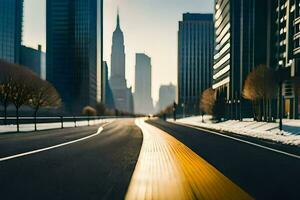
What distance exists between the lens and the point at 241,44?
102875 millimetres

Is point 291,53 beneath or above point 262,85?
above

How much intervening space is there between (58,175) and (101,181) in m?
1.33

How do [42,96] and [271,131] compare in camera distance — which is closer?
[271,131]

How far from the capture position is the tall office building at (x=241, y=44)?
97.9 metres

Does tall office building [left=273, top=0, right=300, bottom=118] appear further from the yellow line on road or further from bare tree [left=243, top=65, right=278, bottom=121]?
the yellow line on road

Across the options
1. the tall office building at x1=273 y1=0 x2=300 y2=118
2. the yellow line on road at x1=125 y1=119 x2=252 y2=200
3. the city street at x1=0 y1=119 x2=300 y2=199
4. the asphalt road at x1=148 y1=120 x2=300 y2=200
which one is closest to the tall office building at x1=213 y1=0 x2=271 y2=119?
the tall office building at x1=273 y1=0 x2=300 y2=118

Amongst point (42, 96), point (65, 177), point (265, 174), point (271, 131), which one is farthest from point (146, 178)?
point (42, 96)

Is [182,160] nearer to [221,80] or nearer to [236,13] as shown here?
[236,13]

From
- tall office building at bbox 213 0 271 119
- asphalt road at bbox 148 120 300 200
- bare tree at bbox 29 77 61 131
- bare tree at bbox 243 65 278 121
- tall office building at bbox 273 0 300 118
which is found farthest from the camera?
tall office building at bbox 213 0 271 119

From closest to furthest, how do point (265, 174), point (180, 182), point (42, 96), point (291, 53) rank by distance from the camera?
point (180, 182) < point (265, 174) < point (42, 96) < point (291, 53)

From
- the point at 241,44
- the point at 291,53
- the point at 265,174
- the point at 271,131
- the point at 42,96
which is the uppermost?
the point at 241,44

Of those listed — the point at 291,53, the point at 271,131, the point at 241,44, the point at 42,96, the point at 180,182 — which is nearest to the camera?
the point at 180,182

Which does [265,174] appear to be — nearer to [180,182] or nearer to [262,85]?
[180,182]

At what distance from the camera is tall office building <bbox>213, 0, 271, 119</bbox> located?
97.9m
